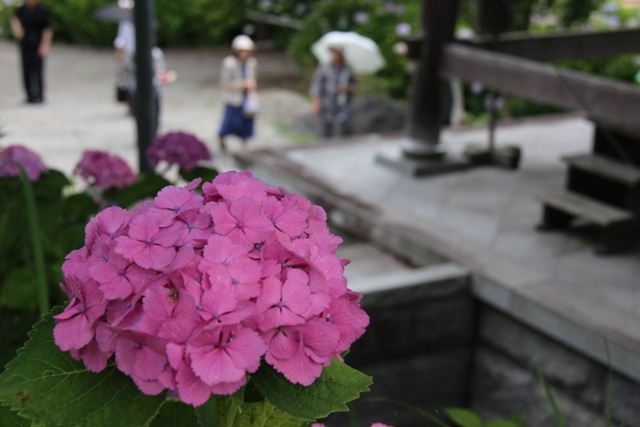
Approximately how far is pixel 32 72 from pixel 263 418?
11677mm

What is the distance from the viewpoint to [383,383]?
12.6 ft

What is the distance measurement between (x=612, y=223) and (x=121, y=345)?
4047mm

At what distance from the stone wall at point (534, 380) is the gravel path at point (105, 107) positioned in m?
5.15

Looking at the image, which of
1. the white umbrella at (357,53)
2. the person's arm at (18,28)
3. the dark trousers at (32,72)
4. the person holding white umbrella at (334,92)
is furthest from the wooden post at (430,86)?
the person's arm at (18,28)

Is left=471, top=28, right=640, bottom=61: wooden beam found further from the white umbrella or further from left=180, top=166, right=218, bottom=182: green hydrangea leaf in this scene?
left=180, top=166, right=218, bottom=182: green hydrangea leaf

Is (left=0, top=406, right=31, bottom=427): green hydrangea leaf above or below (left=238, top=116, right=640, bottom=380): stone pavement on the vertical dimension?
above

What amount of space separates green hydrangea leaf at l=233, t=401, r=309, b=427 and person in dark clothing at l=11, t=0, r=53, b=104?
11639 millimetres

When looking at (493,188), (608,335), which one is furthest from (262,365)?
(493,188)

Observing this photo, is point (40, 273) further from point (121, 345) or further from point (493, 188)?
point (493, 188)

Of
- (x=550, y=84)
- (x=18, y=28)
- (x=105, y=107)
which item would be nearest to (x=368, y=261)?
(x=550, y=84)

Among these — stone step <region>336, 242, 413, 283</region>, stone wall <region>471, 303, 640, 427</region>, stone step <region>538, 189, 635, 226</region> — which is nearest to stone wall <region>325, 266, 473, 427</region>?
stone wall <region>471, 303, 640, 427</region>

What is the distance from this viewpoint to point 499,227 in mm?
4832

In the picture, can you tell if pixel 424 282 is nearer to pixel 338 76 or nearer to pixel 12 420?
pixel 12 420

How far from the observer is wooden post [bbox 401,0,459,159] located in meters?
5.84
